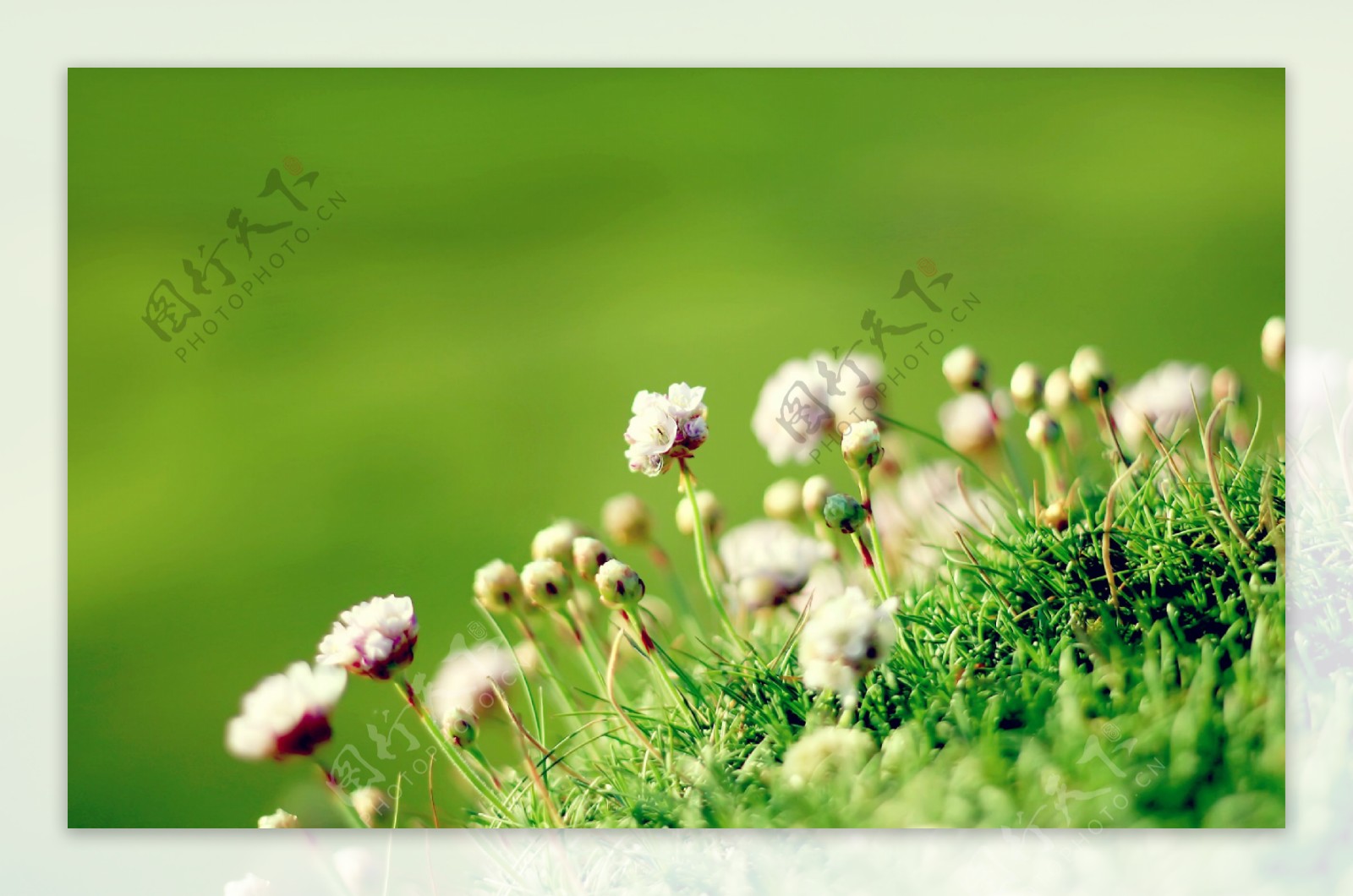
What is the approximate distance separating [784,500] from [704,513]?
0.10 metres

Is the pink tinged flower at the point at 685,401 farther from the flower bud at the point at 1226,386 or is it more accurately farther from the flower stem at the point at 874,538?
the flower bud at the point at 1226,386

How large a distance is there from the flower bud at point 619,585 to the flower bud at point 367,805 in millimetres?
403

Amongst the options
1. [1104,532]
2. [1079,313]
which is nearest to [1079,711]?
[1104,532]

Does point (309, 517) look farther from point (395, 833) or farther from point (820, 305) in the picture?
point (820, 305)

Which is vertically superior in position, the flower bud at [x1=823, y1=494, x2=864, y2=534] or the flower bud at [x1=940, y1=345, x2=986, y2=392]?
the flower bud at [x1=940, y1=345, x2=986, y2=392]

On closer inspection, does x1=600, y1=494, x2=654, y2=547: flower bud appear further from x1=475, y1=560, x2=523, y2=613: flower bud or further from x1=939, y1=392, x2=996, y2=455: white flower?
x1=939, y1=392, x2=996, y2=455: white flower

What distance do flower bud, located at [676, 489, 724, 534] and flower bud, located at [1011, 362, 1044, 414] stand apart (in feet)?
1.34

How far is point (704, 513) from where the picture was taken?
153cm

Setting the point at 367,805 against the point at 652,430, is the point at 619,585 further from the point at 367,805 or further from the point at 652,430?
the point at 367,805

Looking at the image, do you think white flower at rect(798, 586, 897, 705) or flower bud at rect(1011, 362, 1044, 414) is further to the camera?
flower bud at rect(1011, 362, 1044, 414)

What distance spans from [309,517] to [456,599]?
0.72 ft

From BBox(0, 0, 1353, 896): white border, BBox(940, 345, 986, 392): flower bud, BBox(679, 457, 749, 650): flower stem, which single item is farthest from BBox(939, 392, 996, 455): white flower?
BBox(0, 0, 1353, 896): white border

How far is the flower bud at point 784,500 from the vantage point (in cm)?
153

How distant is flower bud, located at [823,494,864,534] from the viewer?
145 centimetres
